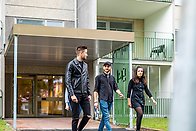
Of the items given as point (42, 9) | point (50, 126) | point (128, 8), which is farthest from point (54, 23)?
point (50, 126)

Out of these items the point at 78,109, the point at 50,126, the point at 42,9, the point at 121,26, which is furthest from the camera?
the point at 121,26

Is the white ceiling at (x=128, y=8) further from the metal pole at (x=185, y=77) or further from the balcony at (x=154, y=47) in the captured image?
the metal pole at (x=185, y=77)

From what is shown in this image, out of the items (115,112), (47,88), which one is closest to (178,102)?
(115,112)

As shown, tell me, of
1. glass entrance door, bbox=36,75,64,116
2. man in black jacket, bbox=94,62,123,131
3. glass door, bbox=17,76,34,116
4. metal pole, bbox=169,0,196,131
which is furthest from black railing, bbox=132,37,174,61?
metal pole, bbox=169,0,196,131

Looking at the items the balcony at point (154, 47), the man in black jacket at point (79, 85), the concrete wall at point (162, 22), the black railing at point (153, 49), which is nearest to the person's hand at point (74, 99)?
the man in black jacket at point (79, 85)

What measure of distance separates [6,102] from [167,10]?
9.73m

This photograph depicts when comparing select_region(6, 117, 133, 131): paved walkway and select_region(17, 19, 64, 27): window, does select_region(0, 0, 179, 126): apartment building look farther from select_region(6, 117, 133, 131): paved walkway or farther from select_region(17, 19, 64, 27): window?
select_region(6, 117, 133, 131): paved walkway

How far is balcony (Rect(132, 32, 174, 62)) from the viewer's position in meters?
20.0

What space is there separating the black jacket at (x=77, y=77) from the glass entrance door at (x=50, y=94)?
13617 mm

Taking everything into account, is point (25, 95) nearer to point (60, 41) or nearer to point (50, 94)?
point (50, 94)

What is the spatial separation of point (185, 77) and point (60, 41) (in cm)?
1238

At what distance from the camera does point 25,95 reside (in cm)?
2089

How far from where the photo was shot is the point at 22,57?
688 inches

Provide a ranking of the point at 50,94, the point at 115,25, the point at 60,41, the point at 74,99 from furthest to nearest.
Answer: the point at 115,25 → the point at 50,94 → the point at 60,41 → the point at 74,99
